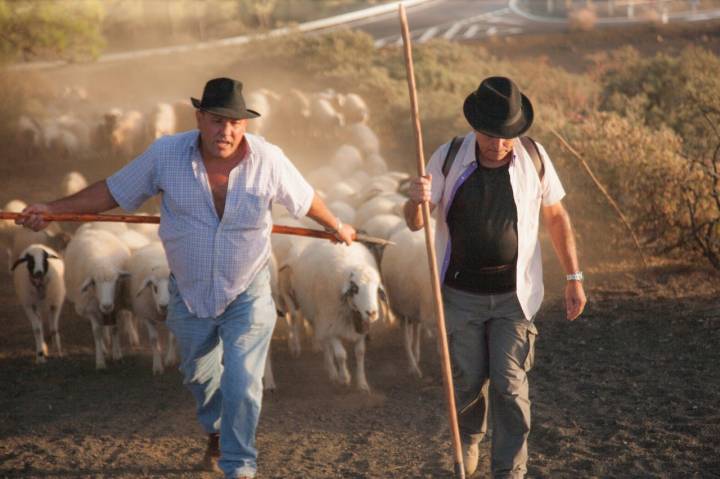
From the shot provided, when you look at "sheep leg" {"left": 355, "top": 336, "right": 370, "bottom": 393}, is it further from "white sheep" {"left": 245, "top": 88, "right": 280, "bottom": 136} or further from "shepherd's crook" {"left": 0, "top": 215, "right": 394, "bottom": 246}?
"white sheep" {"left": 245, "top": 88, "right": 280, "bottom": 136}

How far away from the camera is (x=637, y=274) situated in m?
10.6

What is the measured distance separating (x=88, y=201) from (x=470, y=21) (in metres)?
36.5

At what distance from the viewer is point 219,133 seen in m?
5.05

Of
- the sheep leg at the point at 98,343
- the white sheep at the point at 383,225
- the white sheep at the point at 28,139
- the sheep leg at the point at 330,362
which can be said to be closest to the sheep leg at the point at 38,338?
the sheep leg at the point at 98,343

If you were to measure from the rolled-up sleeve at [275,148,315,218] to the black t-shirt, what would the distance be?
0.84 m

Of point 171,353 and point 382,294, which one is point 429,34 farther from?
point 382,294

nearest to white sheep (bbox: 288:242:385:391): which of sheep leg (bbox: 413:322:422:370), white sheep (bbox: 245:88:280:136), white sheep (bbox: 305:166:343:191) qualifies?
sheep leg (bbox: 413:322:422:370)

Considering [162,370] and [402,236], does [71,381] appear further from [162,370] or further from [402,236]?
[402,236]

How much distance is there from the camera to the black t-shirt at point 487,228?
500cm

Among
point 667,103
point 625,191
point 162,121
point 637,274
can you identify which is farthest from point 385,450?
point 162,121

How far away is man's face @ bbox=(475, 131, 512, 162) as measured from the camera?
16.1ft

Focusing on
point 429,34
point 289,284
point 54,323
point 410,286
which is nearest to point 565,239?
point 410,286

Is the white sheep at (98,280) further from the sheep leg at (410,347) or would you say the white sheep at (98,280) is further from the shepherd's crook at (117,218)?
the shepherd's crook at (117,218)

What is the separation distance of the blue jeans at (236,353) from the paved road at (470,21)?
27871mm
